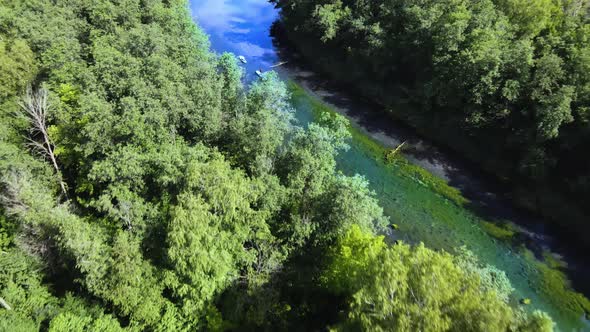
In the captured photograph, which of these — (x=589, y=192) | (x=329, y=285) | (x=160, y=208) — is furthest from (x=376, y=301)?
(x=589, y=192)

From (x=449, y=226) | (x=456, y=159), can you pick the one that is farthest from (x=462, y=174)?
(x=449, y=226)

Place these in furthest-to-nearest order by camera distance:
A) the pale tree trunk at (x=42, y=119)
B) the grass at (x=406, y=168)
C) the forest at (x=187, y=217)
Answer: the grass at (x=406, y=168) → the pale tree trunk at (x=42, y=119) → the forest at (x=187, y=217)

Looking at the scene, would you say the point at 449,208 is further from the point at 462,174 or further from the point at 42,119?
the point at 42,119

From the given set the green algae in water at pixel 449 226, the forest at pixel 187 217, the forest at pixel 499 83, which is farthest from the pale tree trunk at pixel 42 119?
the forest at pixel 499 83

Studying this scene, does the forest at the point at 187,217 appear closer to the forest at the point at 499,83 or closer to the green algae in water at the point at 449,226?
the forest at the point at 499,83

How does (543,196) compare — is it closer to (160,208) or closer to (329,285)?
(329,285)

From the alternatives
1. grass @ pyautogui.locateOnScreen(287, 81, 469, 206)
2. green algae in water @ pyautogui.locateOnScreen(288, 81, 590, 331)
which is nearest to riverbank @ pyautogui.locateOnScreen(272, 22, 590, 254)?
grass @ pyautogui.locateOnScreen(287, 81, 469, 206)

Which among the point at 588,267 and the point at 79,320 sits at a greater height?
the point at 588,267

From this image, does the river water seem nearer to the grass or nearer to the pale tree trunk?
the grass
